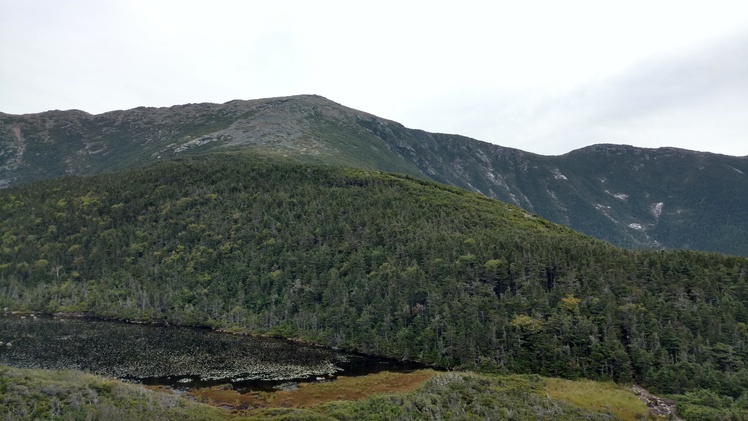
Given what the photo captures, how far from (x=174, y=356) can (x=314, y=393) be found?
→ 4046 centimetres

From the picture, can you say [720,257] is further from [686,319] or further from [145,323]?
[145,323]

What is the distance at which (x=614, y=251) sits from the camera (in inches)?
5153

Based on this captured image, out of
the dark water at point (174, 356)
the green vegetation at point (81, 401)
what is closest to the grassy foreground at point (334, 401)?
the green vegetation at point (81, 401)

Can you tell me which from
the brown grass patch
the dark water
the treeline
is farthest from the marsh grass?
the dark water

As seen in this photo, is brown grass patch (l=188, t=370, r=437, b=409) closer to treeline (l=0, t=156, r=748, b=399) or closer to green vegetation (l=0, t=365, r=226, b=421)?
green vegetation (l=0, t=365, r=226, b=421)

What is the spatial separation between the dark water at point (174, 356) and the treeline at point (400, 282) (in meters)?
12.1

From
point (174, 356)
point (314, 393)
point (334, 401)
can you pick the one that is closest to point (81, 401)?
point (334, 401)

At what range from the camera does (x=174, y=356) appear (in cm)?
10100

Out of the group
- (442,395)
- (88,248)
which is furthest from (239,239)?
(442,395)

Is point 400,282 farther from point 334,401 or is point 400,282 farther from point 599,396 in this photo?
point 599,396

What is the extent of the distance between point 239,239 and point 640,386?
446 ft

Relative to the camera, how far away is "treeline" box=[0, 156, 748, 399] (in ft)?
307

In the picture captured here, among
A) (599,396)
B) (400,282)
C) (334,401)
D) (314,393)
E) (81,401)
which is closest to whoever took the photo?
(81,401)

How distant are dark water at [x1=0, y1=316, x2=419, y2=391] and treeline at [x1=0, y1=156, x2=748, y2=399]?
12099 millimetres
